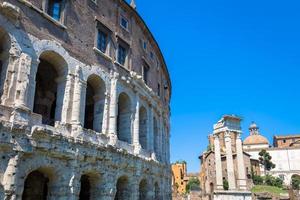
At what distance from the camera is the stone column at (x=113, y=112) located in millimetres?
14570

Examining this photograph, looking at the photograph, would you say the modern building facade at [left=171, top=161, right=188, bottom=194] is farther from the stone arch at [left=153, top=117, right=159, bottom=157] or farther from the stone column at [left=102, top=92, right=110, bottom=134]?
the stone column at [left=102, top=92, right=110, bottom=134]

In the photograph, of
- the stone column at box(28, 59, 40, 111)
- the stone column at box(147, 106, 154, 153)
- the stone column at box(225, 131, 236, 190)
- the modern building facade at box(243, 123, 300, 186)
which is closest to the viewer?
the stone column at box(28, 59, 40, 111)

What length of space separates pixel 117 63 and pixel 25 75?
6171 mm

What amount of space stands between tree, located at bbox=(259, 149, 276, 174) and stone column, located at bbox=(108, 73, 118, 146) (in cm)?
5979

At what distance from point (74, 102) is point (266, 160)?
6319 cm

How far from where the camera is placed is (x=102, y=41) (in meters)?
16.1

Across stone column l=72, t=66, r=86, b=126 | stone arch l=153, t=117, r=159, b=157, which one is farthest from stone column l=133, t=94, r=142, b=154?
stone column l=72, t=66, r=86, b=126

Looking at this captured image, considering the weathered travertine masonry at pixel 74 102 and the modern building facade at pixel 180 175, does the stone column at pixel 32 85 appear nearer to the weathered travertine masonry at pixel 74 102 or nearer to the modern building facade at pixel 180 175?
the weathered travertine masonry at pixel 74 102

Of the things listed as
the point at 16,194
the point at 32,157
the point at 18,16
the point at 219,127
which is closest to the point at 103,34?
the point at 18,16

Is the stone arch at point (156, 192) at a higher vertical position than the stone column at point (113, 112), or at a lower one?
lower

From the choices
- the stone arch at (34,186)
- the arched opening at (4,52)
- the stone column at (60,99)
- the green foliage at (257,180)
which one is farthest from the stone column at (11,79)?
the green foliage at (257,180)

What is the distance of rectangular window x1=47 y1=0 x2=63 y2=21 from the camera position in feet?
43.6

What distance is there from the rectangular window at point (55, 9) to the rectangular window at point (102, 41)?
261 centimetres

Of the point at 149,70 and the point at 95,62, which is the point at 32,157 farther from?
the point at 149,70
